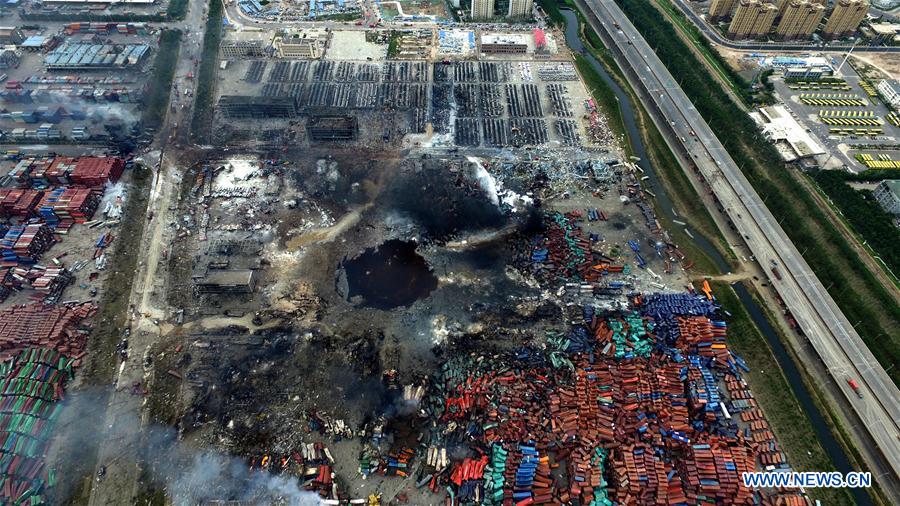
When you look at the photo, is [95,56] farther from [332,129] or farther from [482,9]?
[482,9]

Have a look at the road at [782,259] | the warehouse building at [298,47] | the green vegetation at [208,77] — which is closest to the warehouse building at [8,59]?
the green vegetation at [208,77]

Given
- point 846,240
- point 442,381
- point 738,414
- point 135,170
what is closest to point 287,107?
point 135,170

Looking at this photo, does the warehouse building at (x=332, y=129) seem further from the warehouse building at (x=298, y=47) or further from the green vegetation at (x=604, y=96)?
the green vegetation at (x=604, y=96)

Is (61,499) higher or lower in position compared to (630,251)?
lower

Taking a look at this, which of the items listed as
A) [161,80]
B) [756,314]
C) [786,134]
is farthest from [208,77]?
[786,134]

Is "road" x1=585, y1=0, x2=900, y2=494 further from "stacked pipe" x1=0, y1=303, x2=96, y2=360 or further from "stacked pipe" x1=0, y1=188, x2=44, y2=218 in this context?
"stacked pipe" x1=0, y1=188, x2=44, y2=218

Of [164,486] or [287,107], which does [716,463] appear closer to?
[164,486]
